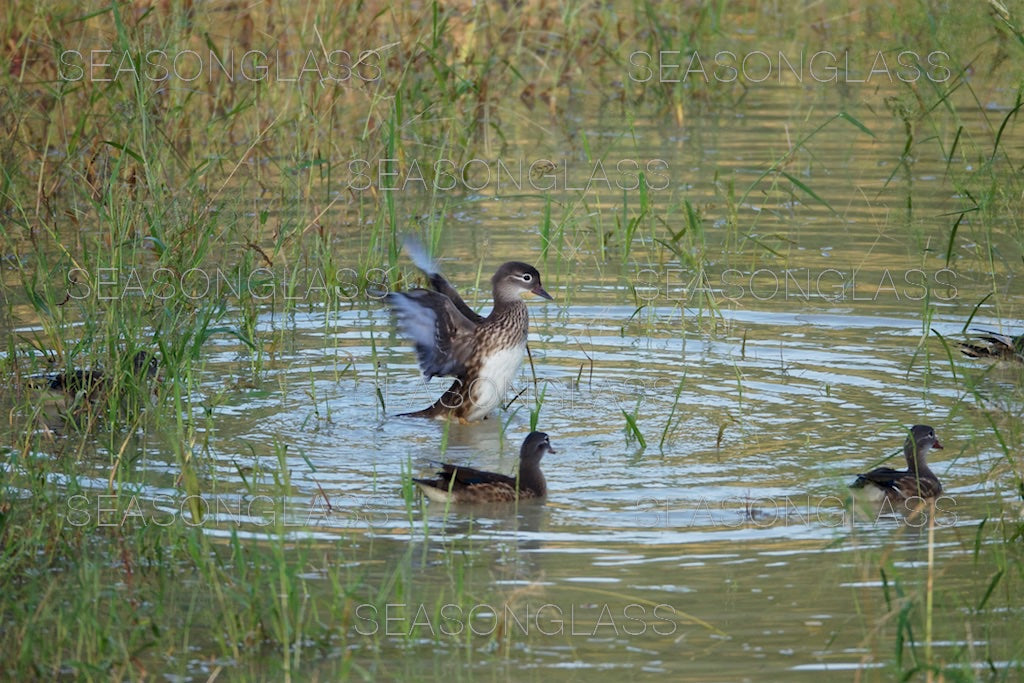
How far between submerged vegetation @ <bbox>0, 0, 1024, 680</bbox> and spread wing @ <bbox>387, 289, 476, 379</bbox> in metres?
0.30

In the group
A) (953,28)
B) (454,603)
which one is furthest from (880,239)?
(454,603)

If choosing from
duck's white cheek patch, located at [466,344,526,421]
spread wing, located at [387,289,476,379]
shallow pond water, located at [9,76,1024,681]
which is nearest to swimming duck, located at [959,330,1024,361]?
shallow pond water, located at [9,76,1024,681]

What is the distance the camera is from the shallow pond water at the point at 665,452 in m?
5.25

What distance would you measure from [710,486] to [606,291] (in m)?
3.62

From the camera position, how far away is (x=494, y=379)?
8.43 meters

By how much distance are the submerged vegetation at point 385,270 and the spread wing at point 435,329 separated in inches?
11.7

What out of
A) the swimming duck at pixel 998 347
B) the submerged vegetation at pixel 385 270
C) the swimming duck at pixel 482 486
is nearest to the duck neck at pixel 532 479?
the swimming duck at pixel 482 486

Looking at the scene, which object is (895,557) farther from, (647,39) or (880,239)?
(647,39)

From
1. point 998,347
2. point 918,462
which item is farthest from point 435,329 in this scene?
point 998,347

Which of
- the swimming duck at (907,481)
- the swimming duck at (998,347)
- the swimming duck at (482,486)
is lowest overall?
the swimming duck at (482,486)

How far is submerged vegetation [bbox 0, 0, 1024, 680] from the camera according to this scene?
5.28 m

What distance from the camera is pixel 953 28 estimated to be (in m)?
10.1

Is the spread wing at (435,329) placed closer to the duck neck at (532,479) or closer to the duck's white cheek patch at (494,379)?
the duck's white cheek patch at (494,379)

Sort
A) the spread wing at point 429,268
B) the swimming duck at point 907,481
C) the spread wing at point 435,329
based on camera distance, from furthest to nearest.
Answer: the spread wing at point 429,268 < the spread wing at point 435,329 < the swimming duck at point 907,481
